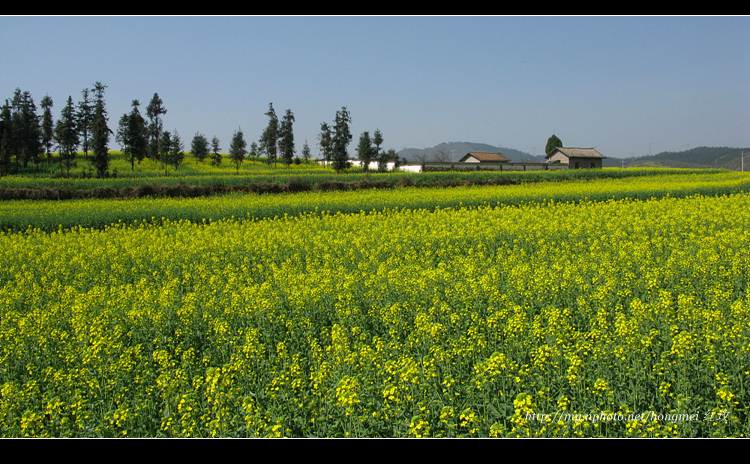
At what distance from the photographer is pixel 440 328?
5.72 metres

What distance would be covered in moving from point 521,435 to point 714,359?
2193mm

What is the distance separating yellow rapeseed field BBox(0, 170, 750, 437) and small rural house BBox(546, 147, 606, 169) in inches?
3115

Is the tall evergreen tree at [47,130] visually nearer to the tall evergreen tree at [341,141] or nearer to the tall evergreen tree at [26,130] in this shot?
the tall evergreen tree at [26,130]

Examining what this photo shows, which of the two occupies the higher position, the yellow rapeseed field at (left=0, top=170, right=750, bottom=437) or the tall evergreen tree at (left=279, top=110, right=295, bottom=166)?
the tall evergreen tree at (left=279, top=110, right=295, bottom=166)

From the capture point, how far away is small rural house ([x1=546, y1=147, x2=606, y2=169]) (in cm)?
8569

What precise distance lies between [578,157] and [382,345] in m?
88.7

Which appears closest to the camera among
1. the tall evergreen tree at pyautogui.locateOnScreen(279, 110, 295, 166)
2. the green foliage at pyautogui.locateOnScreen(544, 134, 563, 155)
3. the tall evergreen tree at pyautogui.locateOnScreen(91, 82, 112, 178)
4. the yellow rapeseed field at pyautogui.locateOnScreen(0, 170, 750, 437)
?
the yellow rapeseed field at pyautogui.locateOnScreen(0, 170, 750, 437)

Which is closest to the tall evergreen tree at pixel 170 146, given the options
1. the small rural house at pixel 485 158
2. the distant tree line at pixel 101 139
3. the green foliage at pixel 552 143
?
the distant tree line at pixel 101 139

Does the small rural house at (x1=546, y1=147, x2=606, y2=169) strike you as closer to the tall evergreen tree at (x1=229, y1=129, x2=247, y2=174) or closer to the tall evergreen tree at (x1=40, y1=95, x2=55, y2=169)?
the tall evergreen tree at (x1=229, y1=129, x2=247, y2=174)

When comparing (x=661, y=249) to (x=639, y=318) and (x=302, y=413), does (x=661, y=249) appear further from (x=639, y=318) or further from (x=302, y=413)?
(x=302, y=413)

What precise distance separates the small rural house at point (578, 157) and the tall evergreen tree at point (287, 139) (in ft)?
154

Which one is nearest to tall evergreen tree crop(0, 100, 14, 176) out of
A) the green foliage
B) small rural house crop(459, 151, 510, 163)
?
small rural house crop(459, 151, 510, 163)

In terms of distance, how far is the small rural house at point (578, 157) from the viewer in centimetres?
8569

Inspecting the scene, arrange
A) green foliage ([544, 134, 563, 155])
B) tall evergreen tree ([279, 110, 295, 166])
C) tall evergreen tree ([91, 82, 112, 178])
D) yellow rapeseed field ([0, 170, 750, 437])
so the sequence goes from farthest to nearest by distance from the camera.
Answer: green foliage ([544, 134, 563, 155])
tall evergreen tree ([279, 110, 295, 166])
tall evergreen tree ([91, 82, 112, 178])
yellow rapeseed field ([0, 170, 750, 437])
